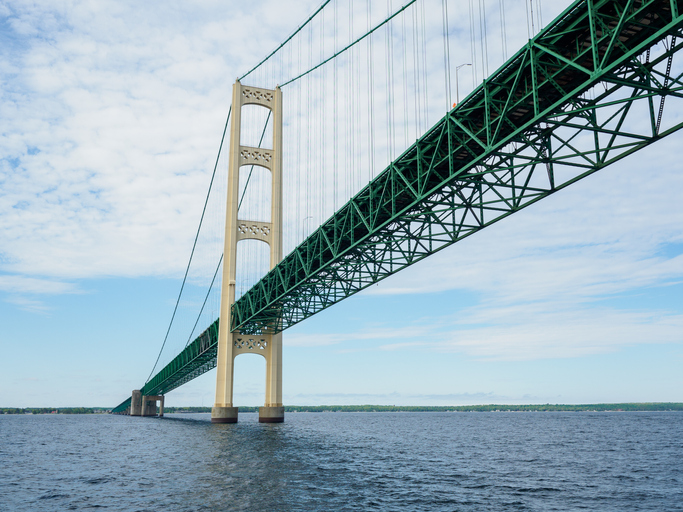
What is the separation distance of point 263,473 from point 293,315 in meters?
27.2

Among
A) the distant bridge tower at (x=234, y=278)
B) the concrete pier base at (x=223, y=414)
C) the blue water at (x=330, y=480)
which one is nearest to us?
the blue water at (x=330, y=480)

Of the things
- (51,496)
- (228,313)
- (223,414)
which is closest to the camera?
(51,496)

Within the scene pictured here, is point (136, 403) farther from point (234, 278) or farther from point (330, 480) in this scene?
point (330, 480)

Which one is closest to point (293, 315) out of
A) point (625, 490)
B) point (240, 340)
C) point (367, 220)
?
point (240, 340)

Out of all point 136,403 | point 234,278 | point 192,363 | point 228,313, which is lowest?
point 136,403

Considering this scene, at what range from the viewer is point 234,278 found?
56469mm

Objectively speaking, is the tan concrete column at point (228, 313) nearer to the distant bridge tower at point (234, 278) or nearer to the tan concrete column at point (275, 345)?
the distant bridge tower at point (234, 278)

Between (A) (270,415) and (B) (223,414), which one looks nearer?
(B) (223,414)

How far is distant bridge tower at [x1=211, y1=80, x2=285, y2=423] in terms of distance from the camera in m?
55.1

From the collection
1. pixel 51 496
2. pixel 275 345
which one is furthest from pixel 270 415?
pixel 51 496

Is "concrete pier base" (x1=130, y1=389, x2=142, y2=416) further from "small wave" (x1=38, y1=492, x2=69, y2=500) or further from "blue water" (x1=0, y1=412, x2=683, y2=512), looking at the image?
"small wave" (x1=38, y1=492, x2=69, y2=500)

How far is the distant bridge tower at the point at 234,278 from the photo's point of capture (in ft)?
181

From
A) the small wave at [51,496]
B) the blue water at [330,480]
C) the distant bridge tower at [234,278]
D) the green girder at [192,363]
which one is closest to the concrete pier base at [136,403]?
the green girder at [192,363]

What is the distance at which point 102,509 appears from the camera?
1623 cm
